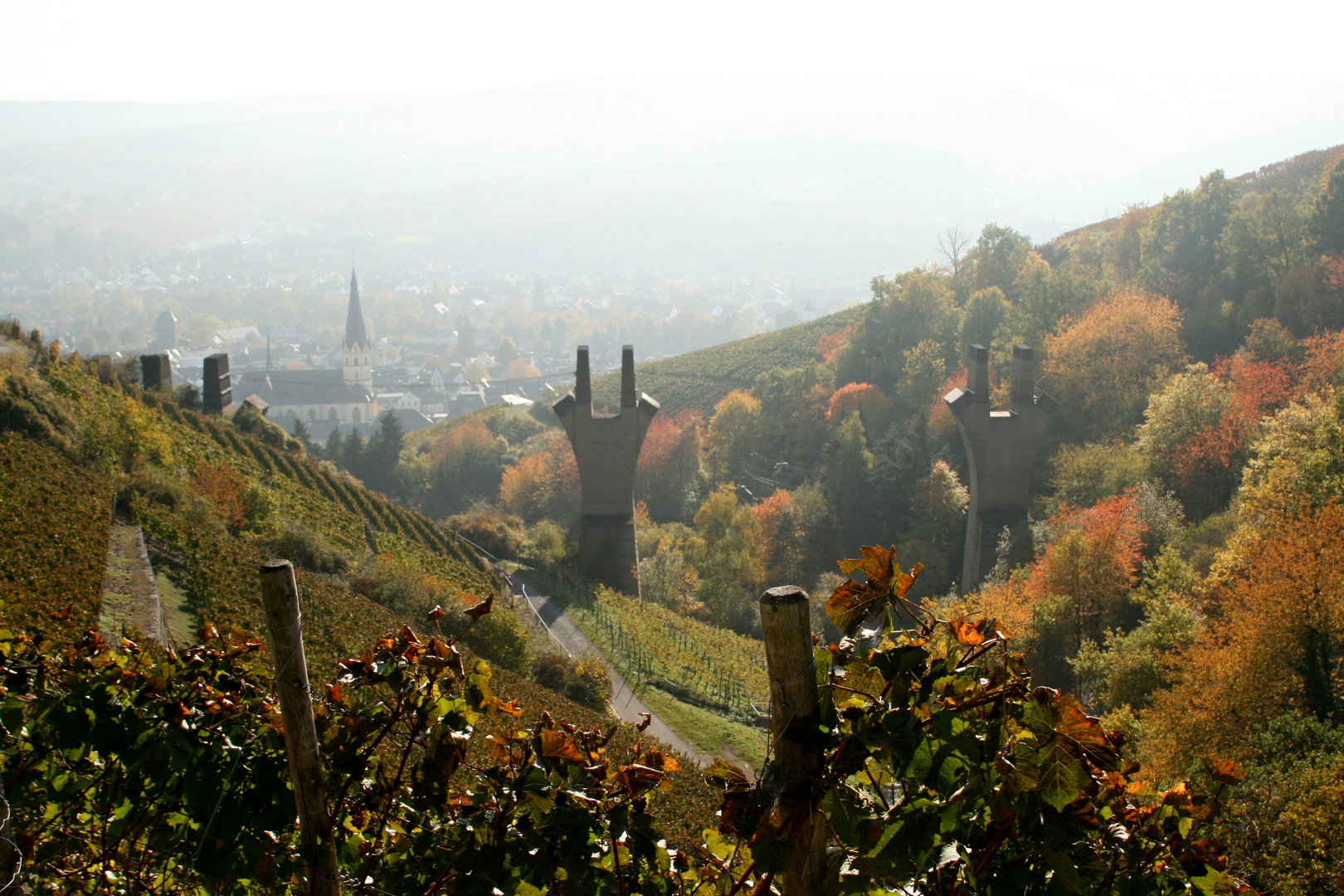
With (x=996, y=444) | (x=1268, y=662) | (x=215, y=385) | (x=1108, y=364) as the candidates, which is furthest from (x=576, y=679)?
(x=1108, y=364)

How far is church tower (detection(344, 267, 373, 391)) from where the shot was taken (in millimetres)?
113250

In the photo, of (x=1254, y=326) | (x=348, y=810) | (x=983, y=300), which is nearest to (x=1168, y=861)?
(x=348, y=810)

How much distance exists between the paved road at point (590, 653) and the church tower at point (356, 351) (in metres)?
92.3

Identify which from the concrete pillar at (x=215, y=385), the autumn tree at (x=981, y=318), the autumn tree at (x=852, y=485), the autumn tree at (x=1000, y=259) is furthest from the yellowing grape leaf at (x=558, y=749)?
the autumn tree at (x=1000, y=259)

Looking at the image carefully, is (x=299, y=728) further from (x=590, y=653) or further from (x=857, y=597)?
(x=590, y=653)

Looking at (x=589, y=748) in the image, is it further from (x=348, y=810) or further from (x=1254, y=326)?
(x=1254, y=326)

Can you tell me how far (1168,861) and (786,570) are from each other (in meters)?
31.4

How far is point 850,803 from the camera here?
2.43 m

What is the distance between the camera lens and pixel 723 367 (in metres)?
62.3

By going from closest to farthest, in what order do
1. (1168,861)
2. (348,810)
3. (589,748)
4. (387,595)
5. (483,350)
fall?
1. (1168,861)
2. (589,748)
3. (348,810)
4. (387,595)
5. (483,350)

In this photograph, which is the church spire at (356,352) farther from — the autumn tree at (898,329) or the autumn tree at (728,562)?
the autumn tree at (728,562)

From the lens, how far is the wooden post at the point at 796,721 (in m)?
2.34

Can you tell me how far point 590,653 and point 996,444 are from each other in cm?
1406

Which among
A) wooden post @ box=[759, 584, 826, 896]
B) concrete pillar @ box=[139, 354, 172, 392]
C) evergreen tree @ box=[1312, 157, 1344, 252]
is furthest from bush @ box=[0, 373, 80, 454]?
evergreen tree @ box=[1312, 157, 1344, 252]
